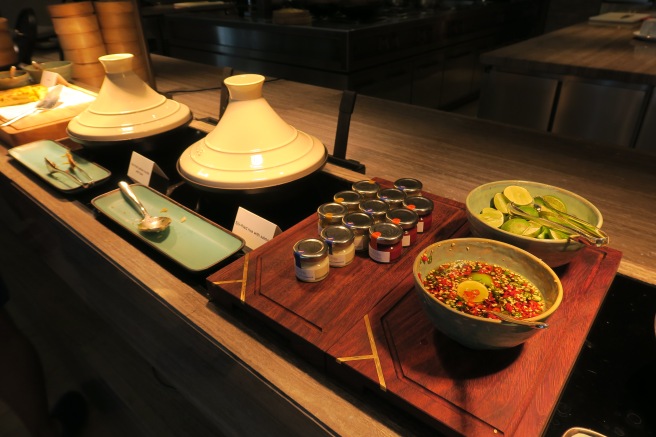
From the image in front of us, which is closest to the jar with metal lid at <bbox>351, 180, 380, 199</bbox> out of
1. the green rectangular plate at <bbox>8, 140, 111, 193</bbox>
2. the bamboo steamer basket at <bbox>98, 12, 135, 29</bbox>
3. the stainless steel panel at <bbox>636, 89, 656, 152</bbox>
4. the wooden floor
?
the green rectangular plate at <bbox>8, 140, 111, 193</bbox>

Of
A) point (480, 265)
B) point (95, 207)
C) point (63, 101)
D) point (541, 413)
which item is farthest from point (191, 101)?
point (541, 413)

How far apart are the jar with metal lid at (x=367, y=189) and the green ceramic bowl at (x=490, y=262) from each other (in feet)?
0.78

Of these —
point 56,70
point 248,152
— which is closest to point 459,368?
point 248,152

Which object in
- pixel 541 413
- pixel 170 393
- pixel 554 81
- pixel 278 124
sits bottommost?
pixel 170 393

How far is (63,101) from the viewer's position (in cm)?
154

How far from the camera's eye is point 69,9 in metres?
1.55

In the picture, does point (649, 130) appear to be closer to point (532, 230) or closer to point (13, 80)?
point (532, 230)

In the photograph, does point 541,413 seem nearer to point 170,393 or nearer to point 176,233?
point 176,233

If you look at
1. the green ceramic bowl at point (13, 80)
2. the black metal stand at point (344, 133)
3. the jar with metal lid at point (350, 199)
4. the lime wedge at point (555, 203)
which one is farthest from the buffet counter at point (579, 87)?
the green ceramic bowl at point (13, 80)

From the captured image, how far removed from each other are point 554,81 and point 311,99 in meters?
1.61

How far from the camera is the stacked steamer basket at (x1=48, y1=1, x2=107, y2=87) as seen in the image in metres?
1.57

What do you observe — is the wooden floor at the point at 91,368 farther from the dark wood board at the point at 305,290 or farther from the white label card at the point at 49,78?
the dark wood board at the point at 305,290

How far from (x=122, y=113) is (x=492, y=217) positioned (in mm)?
903

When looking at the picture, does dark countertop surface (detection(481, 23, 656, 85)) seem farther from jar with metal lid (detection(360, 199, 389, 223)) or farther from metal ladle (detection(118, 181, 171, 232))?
metal ladle (detection(118, 181, 171, 232))
